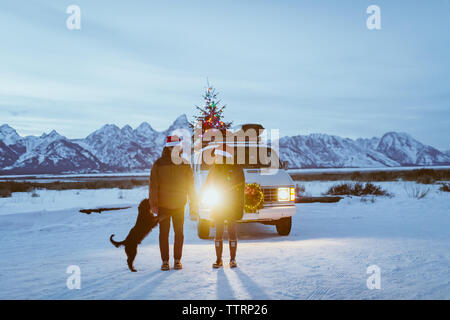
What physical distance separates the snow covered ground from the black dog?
0.32m

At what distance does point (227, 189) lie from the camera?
662cm

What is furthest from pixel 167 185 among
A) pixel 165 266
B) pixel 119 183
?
pixel 119 183

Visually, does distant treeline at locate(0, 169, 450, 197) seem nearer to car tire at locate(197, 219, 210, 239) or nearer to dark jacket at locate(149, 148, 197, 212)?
car tire at locate(197, 219, 210, 239)

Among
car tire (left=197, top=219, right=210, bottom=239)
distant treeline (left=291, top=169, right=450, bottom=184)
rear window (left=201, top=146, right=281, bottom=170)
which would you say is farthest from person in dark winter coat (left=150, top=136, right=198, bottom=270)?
distant treeline (left=291, top=169, right=450, bottom=184)

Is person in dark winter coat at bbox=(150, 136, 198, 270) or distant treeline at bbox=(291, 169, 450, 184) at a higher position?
person in dark winter coat at bbox=(150, 136, 198, 270)

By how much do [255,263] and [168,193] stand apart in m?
1.95

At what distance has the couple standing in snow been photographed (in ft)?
21.1

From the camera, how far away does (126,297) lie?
496cm
